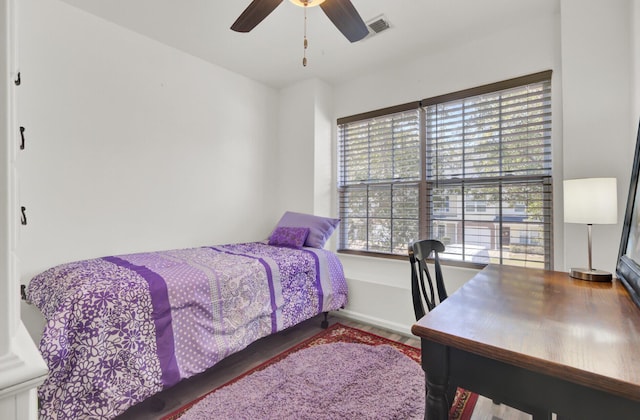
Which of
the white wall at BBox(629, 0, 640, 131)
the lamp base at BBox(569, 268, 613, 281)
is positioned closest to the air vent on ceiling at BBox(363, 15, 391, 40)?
the white wall at BBox(629, 0, 640, 131)

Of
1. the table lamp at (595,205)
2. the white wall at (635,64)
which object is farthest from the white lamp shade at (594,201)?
the white wall at (635,64)

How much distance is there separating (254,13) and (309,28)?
831 mm

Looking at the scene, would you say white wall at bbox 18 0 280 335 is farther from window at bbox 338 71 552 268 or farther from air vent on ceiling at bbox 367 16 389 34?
air vent on ceiling at bbox 367 16 389 34

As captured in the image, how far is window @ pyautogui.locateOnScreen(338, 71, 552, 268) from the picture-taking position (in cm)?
238

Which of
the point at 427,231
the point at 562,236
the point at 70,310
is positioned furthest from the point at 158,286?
the point at 562,236

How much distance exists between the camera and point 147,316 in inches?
63.6

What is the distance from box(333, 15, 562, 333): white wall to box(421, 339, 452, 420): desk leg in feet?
6.19

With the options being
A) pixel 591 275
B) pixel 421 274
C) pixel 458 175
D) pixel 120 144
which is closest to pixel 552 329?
pixel 421 274

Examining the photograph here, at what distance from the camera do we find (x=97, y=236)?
7.71 ft

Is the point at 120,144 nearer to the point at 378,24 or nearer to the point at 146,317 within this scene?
the point at 146,317

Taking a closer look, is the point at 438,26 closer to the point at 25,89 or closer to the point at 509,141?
the point at 509,141

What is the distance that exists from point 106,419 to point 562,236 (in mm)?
3103

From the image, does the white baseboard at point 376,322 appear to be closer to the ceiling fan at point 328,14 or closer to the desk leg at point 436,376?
the desk leg at point 436,376

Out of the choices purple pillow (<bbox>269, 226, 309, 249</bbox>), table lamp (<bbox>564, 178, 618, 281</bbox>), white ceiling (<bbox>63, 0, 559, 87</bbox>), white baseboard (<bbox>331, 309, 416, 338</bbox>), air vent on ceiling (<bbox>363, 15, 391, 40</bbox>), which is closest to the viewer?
table lamp (<bbox>564, 178, 618, 281</bbox>)
